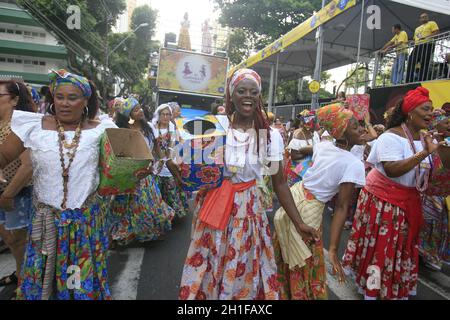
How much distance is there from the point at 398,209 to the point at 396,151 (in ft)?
1.64

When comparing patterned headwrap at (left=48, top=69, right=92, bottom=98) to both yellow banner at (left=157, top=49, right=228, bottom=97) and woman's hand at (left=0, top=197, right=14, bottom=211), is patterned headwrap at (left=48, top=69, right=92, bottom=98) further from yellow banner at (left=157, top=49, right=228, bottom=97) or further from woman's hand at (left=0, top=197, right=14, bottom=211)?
yellow banner at (left=157, top=49, right=228, bottom=97)

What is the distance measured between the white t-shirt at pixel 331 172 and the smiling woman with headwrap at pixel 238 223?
0.42 meters

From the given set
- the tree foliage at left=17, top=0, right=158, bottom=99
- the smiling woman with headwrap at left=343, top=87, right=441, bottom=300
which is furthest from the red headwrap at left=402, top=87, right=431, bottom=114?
the tree foliage at left=17, top=0, right=158, bottom=99

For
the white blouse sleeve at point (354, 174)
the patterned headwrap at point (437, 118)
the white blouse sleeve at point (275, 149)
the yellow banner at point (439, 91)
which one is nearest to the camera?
the white blouse sleeve at point (275, 149)

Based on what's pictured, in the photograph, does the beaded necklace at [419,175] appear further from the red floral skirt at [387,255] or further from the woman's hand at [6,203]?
the woman's hand at [6,203]

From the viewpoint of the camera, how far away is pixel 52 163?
6.94ft

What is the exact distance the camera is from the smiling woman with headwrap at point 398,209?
2.77 meters

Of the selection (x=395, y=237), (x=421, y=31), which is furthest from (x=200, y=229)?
(x=421, y=31)

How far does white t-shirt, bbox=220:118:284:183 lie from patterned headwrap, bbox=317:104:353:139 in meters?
0.49

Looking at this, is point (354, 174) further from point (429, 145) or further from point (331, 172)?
point (429, 145)

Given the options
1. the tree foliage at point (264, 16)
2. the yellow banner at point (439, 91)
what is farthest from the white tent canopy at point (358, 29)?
the tree foliage at point (264, 16)

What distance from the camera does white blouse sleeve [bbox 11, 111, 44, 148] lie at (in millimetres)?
2123

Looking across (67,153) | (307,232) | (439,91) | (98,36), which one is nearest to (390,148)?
(307,232)
